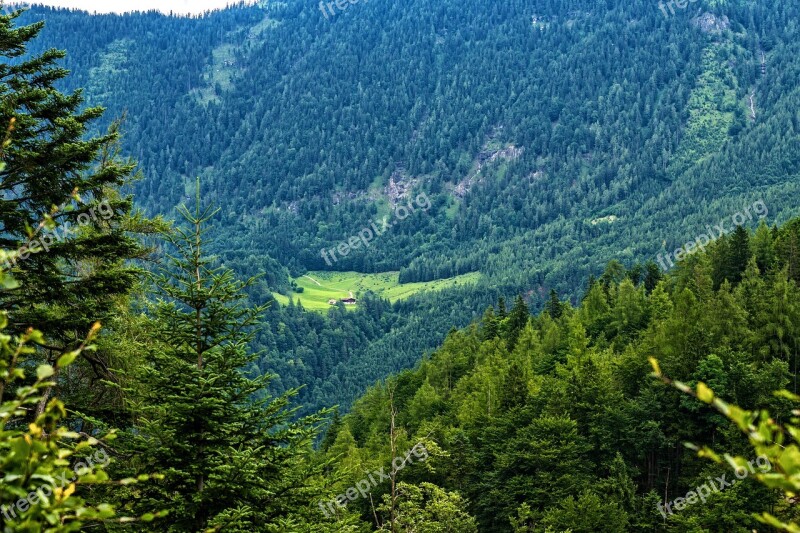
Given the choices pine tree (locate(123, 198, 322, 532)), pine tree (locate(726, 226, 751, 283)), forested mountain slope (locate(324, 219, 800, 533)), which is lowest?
forested mountain slope (locate(324, 219, 800, 533))

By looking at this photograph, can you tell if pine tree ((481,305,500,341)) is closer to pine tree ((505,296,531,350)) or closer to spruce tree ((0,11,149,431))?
pine tree ((505,296,531,350))

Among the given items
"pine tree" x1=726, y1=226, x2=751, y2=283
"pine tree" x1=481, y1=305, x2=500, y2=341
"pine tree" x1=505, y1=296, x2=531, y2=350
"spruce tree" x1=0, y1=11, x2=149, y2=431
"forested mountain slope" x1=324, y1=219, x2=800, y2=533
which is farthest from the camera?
"pine tree" x1=481, y1=305, x2=500, y2=341

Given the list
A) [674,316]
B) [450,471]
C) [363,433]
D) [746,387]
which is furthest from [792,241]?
[363,433]

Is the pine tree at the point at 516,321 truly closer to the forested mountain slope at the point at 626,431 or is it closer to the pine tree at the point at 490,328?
the pine tree at the point at 490,328

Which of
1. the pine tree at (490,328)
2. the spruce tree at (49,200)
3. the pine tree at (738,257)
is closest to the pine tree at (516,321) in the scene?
the pine tree at (490,328)

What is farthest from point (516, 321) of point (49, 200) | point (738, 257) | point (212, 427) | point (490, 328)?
point (49, 200)

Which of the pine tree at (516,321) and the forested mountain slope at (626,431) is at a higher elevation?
the pine tree at (516,321)

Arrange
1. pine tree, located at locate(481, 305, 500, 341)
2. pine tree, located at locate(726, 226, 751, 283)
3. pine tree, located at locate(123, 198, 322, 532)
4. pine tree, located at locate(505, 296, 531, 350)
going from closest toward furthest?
pine tree, located at locate(123, 198, 322, 532) → pine tree, located at locate(726, 226, 751, 283) → pine tree, located at locate(505, 296, 531, 350) → pine tree, located at locate(481, 305, 500, 341)

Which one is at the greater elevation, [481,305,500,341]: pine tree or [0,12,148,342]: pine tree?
[0,12,148,342]: pine tree

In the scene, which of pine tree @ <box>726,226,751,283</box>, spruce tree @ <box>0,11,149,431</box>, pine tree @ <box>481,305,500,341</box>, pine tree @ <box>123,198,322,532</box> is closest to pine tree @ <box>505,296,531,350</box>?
pine tree @ <box>481,305,500,341</box>

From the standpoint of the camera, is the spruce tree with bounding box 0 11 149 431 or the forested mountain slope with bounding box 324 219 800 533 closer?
the spruce tree with bounding box 0 11 149 431

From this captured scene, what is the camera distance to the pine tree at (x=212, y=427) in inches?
748

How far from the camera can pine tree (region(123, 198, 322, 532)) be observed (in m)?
19.0

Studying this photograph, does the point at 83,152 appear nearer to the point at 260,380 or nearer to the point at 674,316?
the point at 260,380
